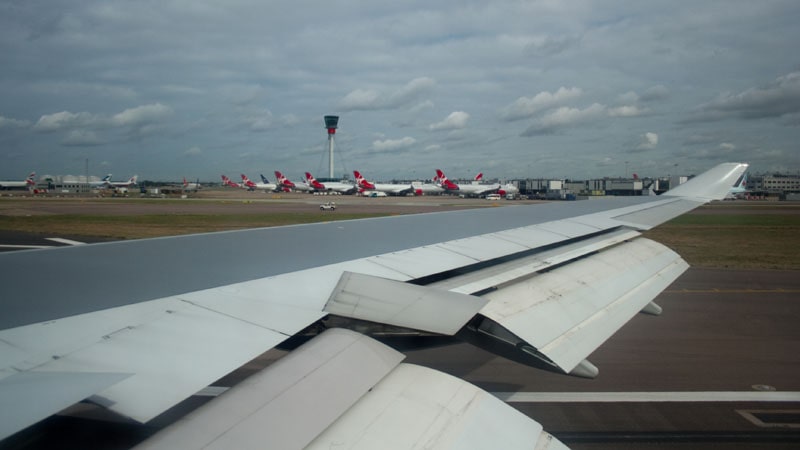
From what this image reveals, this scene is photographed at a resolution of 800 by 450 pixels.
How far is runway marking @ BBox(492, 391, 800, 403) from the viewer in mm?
5477

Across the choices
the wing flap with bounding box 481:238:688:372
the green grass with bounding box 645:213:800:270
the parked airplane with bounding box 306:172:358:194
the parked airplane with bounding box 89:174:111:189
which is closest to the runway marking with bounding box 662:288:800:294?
the green grass with bounding box 645:213:800:270

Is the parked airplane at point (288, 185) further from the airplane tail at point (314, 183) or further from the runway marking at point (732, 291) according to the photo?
the runway marking at point (732, 291)

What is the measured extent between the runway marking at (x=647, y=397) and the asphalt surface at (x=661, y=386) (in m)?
0.02

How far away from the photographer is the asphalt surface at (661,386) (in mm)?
4484

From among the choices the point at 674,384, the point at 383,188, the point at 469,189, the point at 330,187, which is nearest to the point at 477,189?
the point at 469,189

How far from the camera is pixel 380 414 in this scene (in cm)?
172

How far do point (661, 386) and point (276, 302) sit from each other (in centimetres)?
504

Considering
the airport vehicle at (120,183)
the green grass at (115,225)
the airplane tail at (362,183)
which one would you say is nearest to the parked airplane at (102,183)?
the airport vehicle at (120,183)

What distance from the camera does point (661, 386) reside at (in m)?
5.86

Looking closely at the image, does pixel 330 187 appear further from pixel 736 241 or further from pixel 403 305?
pixel 403 305

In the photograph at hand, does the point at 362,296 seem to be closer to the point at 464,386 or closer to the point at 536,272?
the point at 464,386

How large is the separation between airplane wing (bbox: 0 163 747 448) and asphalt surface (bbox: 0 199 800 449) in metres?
0.47

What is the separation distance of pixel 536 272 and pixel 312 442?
2481 mm

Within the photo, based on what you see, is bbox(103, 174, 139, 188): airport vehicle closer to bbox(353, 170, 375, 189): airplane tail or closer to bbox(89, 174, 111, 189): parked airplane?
bbox(89, 174, 111, 189): parked airplane
